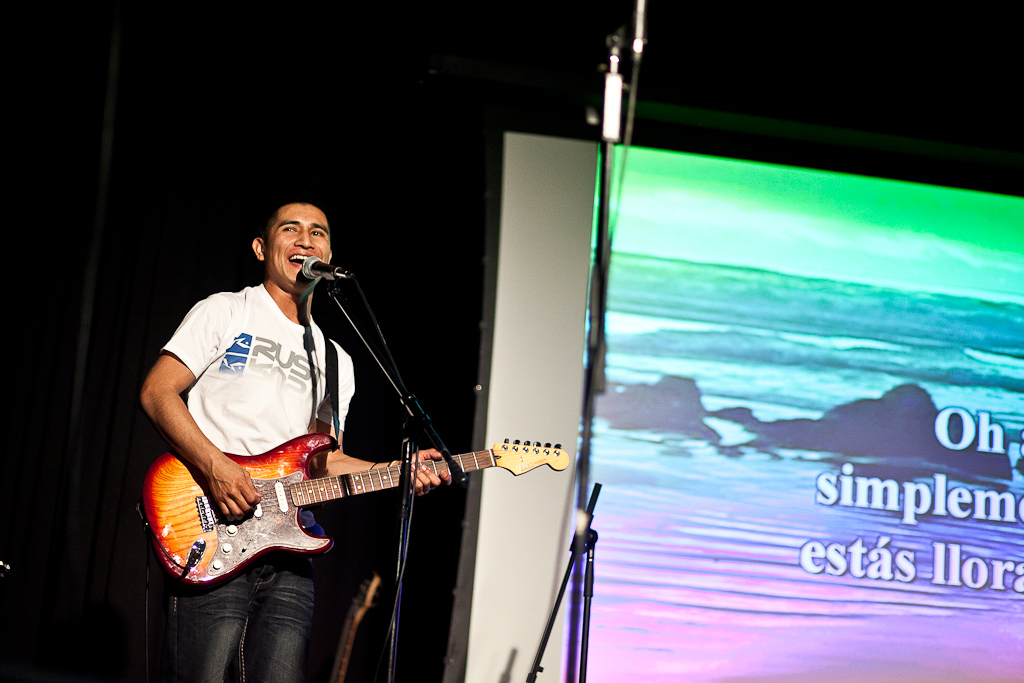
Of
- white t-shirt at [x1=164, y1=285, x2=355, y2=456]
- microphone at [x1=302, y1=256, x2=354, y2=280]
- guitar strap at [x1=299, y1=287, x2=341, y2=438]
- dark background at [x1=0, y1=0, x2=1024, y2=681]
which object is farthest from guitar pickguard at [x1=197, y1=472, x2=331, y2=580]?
dark background at [x1=0, y1=0, x2=1024, y2=681]

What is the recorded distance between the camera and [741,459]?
360 centimetres

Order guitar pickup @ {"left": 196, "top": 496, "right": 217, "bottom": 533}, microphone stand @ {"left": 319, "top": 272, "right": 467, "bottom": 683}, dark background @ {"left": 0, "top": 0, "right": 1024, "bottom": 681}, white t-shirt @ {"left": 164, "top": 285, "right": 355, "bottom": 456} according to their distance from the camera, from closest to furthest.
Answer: microphone stand @ {"left": 319, "top": 272, "right": 467, "bottom": 683} < guitar pickup @ {"left": 196, "top": 496, "right": 217, "bottom": 533} < white t-shirt @ {"left": 164, "top": 285, "right": 355, "bottom": 456} < dark background @ {"left": 0, "top": 0, "right": 1024, "bottom": 681}

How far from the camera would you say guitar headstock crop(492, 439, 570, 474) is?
113 inches

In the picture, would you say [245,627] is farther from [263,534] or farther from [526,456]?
[526,456]

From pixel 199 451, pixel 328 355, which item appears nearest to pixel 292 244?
pixel 328 355

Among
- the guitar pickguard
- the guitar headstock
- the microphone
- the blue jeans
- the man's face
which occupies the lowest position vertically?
the blue jeans

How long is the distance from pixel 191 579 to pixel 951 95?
383cm

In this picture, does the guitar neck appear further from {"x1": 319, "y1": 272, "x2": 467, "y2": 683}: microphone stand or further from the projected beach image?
the projected beach image

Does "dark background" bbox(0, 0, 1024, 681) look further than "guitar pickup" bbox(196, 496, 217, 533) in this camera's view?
Yes

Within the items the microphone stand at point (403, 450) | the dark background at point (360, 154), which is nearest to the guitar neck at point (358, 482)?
the microphone stand at point (403, 450)

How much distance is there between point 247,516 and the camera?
8.07 ft

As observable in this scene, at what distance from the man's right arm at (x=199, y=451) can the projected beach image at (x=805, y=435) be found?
1600 millimetres

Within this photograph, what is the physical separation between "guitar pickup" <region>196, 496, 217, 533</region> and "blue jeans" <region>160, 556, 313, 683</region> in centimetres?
17

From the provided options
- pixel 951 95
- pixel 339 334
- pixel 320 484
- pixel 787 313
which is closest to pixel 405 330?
pixel 339 334
